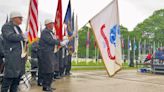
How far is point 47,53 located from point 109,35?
2483 millimetres

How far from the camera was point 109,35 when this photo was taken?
777 cm

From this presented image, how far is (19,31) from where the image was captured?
760 centimetres

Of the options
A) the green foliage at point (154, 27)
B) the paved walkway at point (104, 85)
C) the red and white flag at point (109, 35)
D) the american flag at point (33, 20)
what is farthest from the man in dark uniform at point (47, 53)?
the green foliage at point (154, 27)

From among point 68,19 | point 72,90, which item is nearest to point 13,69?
point 72,90

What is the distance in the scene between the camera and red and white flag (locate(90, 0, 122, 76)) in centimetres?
772

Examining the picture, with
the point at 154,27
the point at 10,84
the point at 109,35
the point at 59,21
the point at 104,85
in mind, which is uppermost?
the point at 154,27

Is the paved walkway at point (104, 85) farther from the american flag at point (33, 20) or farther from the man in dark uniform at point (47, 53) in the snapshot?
the american flag at point (33, 20)

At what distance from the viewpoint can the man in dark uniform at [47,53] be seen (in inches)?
383

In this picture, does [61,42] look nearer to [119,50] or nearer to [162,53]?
[119,50]

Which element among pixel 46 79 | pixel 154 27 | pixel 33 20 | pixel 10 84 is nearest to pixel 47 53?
pixel 46 79

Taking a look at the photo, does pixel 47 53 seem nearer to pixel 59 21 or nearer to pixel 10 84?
pixel 59 21

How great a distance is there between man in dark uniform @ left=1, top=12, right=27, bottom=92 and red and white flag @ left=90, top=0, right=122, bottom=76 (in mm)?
1536

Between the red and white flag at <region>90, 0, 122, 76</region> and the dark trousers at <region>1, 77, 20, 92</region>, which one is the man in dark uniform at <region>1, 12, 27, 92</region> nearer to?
the dark trousers at <region>1, 77, 20, 92</region>

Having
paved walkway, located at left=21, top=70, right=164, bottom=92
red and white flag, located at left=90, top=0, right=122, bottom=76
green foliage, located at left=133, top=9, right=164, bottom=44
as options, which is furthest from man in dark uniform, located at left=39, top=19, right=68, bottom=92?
green foliage, located at left=133, top=9, right=164, bottom=44
